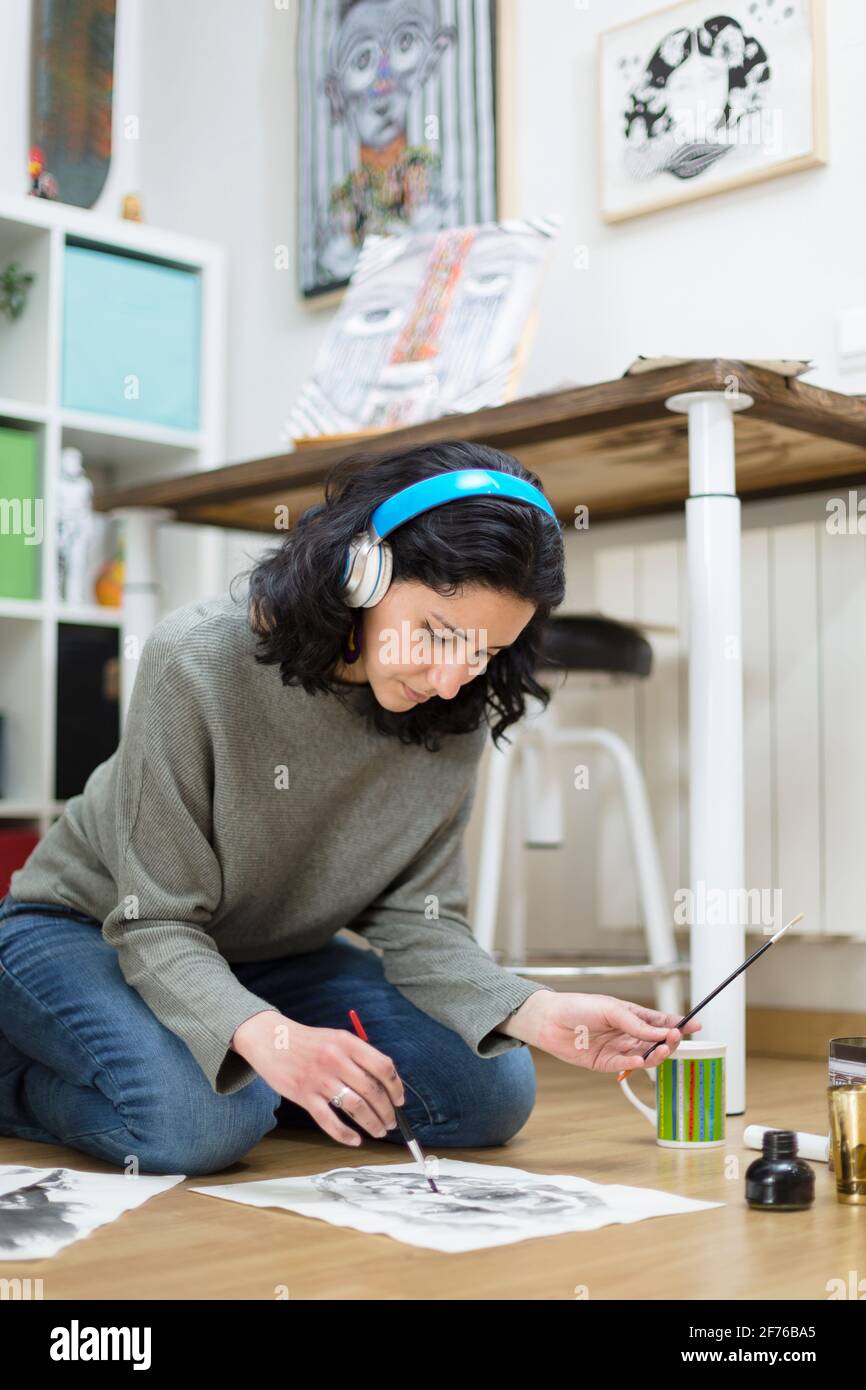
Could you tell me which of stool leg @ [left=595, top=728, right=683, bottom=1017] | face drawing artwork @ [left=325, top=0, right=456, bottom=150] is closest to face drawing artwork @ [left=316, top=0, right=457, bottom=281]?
face drawing artwork @ [left=325, top=0, right=456, bottom=150]

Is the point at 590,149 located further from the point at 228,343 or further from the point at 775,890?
the point at 775,890

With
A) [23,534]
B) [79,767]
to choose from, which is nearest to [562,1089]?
[79,767]

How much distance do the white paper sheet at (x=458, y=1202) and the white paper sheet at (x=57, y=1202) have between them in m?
0.07

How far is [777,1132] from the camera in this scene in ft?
4.29

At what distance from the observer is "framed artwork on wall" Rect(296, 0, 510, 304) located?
2670 mm

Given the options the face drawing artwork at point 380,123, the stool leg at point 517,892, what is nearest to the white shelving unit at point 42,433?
the face drawing artwork at point 380,123

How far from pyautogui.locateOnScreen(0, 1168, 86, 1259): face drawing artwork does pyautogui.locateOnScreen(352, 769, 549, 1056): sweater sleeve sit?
0.38 metres

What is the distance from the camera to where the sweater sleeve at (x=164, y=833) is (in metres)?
1.35

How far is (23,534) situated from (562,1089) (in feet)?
4.87

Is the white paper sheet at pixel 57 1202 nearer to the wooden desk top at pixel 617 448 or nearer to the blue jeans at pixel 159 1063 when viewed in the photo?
the blue jeans at pixel 159 1063

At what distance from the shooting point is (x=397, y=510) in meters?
1.27

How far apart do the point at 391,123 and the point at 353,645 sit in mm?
1778

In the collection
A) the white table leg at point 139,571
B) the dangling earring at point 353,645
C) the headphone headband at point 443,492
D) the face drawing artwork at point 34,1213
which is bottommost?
the face drawing artwork at point 34,1213

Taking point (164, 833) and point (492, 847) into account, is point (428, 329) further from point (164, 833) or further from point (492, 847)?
point (164, 833)
